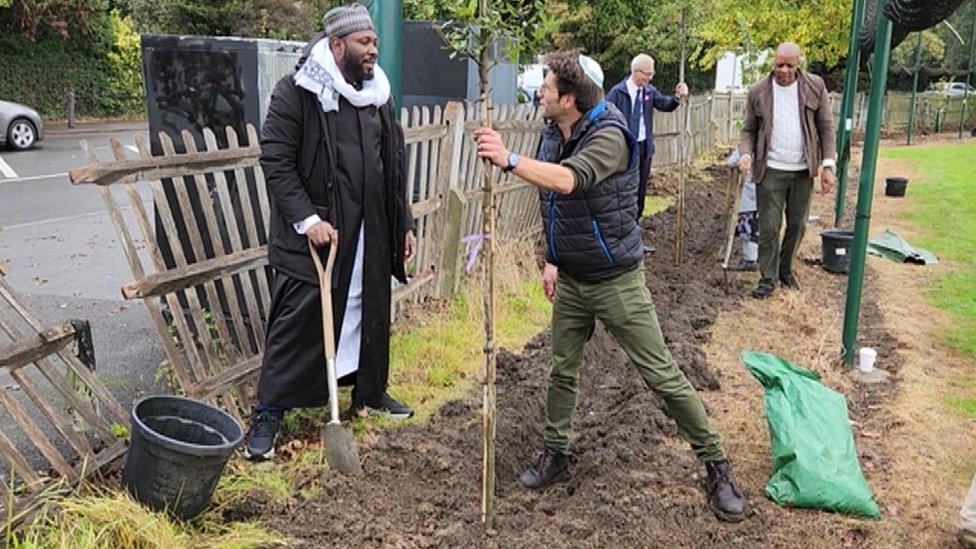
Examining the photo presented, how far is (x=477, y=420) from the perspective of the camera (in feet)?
15.4

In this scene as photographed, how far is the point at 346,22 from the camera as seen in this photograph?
383 centimetres

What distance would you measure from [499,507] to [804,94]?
466 centimetres

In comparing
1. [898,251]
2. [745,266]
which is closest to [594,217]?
[745,266]

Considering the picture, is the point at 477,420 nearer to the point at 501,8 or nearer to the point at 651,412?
the point at 651,412

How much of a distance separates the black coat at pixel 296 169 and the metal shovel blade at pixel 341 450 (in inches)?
27.6

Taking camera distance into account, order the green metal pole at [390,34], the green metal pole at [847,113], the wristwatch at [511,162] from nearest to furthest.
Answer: the wristwatch at [511,162]
the green metal pole at [390,34]
the green metal pole at [847,113]

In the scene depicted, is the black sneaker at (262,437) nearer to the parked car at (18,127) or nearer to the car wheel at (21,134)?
the parked car at (18,127)

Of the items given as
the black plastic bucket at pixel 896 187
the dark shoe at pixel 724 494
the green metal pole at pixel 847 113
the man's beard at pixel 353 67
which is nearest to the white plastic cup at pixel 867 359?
the dark shoe at pixel 724 494

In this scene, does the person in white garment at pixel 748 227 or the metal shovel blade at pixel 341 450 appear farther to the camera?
the person in white garment at pixel 748 227

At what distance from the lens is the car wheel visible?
16.7 meters

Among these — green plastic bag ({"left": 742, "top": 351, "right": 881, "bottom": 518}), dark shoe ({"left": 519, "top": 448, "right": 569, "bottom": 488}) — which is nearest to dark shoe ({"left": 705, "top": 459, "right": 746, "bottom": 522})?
green plastic bag ({"left": 742, "top": 351, "right": 881, "bottom": 518})

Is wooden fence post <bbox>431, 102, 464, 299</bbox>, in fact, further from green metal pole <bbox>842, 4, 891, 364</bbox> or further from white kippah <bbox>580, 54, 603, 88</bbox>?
green metal pole <bbox>842, 4, 891, 364</bbox>

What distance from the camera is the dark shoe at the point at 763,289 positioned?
731cm

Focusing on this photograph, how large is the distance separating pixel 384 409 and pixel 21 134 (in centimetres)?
1547
